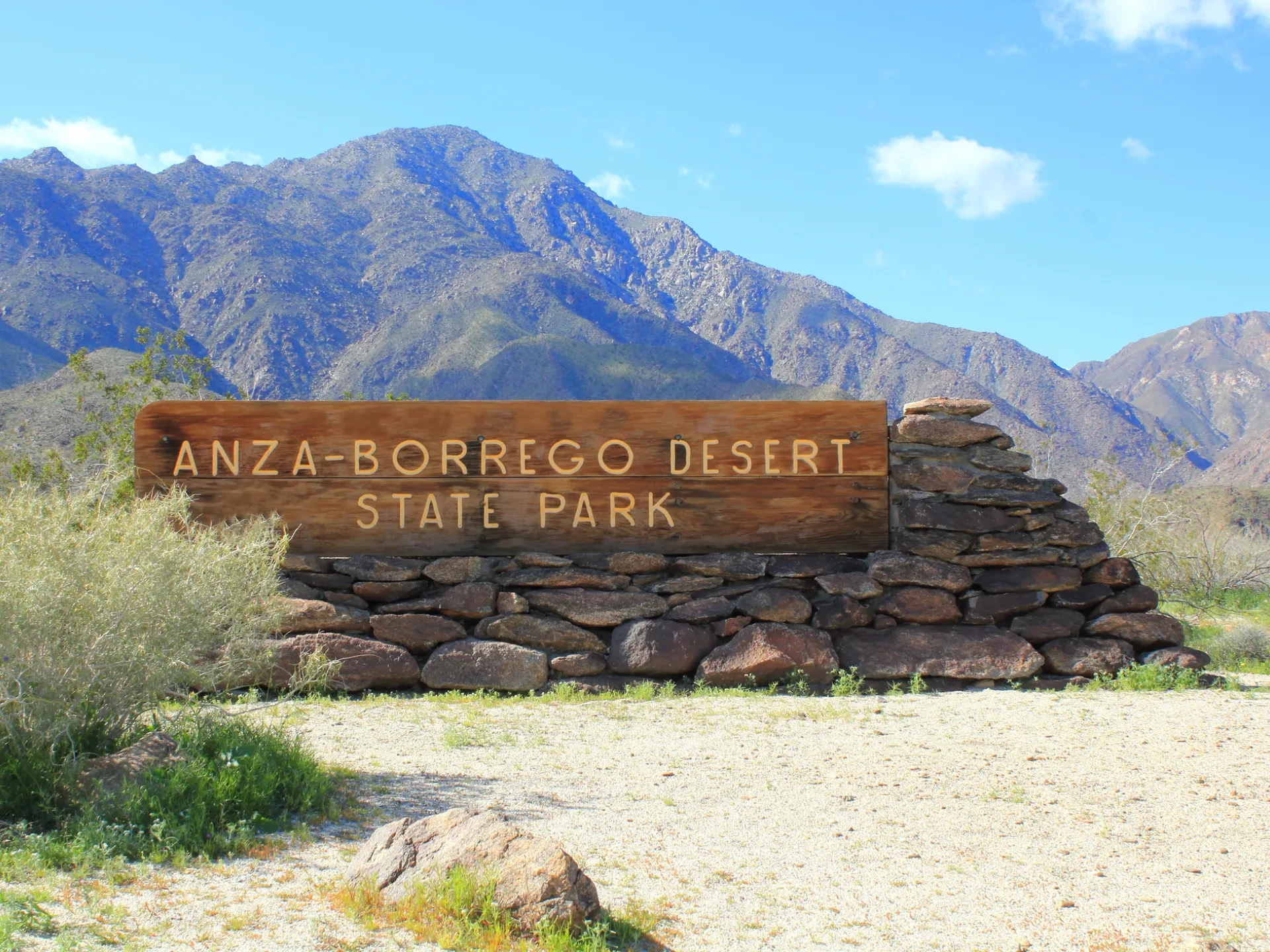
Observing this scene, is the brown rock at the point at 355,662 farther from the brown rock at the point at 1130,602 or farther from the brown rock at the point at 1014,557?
the brown rock at the point at 1130,602

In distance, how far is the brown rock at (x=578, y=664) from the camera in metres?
6.85

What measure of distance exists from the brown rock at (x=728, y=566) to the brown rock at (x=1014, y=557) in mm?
1315

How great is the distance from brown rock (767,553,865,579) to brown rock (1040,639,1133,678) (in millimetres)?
1339

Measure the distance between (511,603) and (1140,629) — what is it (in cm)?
413

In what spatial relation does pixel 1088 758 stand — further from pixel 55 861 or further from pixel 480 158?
pixel 480 158

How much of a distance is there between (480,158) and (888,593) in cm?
13520

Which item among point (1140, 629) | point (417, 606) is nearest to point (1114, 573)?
point (1140, 629)

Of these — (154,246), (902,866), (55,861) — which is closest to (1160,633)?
(902,866)

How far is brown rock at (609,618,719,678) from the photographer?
6809 millimetres

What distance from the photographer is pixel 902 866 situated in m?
3.63

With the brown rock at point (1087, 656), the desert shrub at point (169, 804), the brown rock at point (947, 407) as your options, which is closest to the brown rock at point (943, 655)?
the brown rock at point (1087, 656)

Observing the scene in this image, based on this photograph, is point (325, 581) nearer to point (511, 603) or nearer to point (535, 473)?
point (511, 603)

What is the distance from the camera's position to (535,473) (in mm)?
7336

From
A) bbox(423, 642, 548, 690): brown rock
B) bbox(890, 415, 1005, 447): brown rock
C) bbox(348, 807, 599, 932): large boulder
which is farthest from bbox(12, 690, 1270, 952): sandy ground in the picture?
bbox(890, 415, 1005, 447): brown rock
